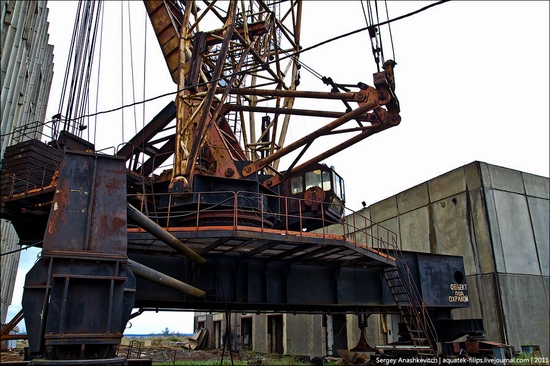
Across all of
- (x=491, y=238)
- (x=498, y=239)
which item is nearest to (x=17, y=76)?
(x=491, y=238)

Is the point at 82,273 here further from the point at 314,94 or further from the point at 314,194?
the point at 314,194

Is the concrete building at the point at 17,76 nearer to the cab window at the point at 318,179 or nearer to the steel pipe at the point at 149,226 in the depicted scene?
the steel pipe at the point at 149,226

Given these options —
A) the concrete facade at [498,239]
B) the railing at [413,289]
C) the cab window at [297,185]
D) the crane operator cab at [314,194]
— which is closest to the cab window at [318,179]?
the crane operator cab at [314,194]

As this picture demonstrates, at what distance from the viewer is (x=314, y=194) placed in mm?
17312

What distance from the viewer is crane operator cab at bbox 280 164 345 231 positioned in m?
17.3

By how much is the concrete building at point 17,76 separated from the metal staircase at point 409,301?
12.9 metres

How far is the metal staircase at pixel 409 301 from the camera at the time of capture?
13211 millimetres

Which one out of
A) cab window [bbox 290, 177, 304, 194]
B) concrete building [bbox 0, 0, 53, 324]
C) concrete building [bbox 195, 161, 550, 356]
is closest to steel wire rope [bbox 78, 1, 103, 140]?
concrete building [bbox 0, 0, 53, 324]

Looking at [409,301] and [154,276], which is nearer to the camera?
[154,276]

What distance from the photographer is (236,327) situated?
110 ft

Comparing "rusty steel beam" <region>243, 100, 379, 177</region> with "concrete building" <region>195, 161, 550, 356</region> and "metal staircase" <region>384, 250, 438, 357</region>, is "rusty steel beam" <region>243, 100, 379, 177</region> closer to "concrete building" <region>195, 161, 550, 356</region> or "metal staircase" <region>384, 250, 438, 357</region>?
"metal staircase" <region>384, 250, 438, 357</region>

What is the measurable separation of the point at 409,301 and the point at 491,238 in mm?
7129

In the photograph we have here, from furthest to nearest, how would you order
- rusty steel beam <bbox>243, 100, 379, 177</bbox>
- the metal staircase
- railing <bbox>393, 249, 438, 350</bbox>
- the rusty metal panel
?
railing <bbox>393, 249, 438, 350</bbox> < rusty steel beam <bbox>243, 100, 379, 177</bbox> < the metal staircase < the rusty metal panel

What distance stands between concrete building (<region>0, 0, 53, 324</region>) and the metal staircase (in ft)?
42.5
